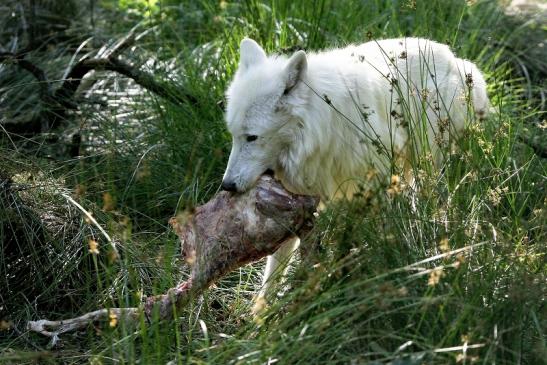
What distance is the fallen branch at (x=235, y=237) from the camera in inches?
152

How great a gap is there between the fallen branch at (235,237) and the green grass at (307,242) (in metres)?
0.11

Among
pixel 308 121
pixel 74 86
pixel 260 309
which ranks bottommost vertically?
pixel 74 86

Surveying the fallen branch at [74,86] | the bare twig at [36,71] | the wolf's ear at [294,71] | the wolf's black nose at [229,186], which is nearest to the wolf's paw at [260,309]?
the wolf's black nose at [229,186]

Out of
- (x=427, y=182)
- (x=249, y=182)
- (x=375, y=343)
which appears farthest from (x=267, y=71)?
(x=375, y=343)

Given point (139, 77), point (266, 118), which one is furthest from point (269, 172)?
point (139, 77)

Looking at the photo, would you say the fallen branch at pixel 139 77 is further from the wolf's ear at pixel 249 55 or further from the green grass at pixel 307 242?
the wolf's ear at pixel 249 55

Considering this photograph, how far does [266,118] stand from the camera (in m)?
4.48

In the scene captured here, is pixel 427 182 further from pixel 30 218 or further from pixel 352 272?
pixel 30 218

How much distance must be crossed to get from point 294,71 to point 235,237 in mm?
1032

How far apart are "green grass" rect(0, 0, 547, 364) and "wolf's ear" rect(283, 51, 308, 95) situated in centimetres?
59

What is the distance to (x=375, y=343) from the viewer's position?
321cm

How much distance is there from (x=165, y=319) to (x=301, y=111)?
53.6 inches

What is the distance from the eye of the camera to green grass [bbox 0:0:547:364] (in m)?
3.25

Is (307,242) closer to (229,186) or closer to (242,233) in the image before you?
(242,233)
